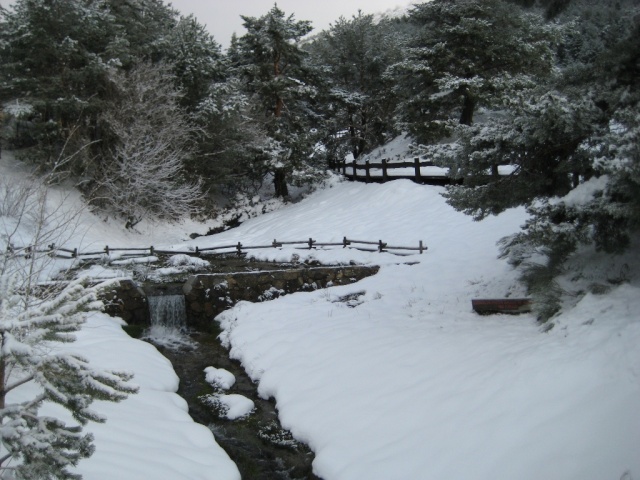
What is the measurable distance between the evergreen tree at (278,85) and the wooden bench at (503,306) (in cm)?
1622

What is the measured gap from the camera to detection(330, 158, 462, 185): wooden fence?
2048cm

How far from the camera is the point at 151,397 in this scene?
848 centimetres

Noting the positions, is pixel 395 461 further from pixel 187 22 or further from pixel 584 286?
pixel 187 22

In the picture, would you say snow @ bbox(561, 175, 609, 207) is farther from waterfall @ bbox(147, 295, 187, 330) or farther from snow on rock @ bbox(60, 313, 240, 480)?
waterfall @ bbox(147, 295, 187, 330)

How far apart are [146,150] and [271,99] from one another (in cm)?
818

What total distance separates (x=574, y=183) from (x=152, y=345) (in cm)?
995

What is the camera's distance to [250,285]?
46.6 ft

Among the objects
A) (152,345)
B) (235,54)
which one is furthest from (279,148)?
(152,345)

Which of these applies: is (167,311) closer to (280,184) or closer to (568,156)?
(568,156)

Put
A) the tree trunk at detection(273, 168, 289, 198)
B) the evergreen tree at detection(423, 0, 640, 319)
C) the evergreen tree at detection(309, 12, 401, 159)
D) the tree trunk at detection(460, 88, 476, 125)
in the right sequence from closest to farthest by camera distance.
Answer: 1. the evergreen tree at detection(423, 0, 640, 319)
2. the tree trunk at detection(460, 88, 476, 125)
3. the tree trunk at detection(273, 168, 289, 198)
4. the evergreen tree at detection(309, 12, 401, 159)

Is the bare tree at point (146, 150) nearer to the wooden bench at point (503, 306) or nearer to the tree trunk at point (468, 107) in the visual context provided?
the tree trunk at point (468, 107)

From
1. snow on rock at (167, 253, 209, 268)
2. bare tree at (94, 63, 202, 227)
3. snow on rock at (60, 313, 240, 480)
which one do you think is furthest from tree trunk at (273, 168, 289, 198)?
snow on rock at (60, 313, 240, 480)

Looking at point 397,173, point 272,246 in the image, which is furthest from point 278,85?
point 272,246

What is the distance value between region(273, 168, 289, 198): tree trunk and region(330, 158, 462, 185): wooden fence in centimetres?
336
